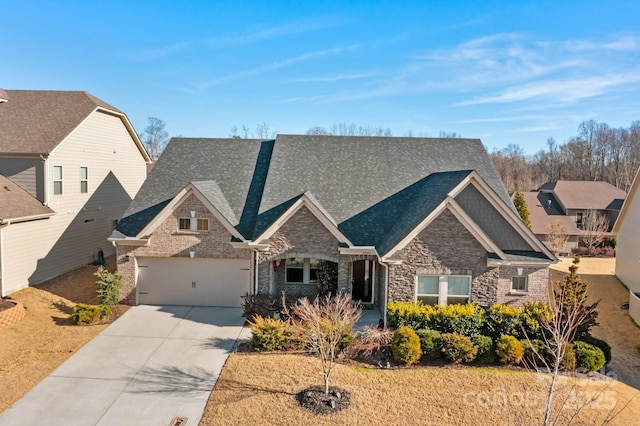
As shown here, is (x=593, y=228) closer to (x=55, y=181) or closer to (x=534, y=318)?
(x=534, y=318)

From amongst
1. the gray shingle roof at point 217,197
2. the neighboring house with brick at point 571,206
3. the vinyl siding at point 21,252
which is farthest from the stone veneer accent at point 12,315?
the neighboring house with brick at point 571,206

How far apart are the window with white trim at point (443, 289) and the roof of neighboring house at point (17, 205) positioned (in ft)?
57.3

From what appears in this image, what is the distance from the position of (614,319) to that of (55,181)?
27.9m

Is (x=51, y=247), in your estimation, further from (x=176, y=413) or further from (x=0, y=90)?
(x=176, y=413)

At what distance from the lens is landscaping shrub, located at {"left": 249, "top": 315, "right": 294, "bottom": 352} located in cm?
1358

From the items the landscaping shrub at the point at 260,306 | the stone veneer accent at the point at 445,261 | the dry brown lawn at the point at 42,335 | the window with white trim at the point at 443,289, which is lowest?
the dry brown lawn at the point at 42,335

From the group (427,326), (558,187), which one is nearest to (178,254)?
(427,326)

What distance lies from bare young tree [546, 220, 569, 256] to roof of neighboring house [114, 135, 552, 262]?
49.4ft

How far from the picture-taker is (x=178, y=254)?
17.9m

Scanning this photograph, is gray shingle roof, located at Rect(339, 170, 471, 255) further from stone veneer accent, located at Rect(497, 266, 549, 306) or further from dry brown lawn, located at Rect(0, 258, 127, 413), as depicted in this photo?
dry brown lawn, located at Rect(0, 258, 127, 413)

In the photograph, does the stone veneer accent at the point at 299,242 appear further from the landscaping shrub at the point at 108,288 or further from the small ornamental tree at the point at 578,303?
the small ornamental tree at the point at 578,303

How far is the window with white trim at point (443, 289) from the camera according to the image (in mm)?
15672

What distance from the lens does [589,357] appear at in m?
13.0

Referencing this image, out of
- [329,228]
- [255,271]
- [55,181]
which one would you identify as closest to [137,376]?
[255,271]
